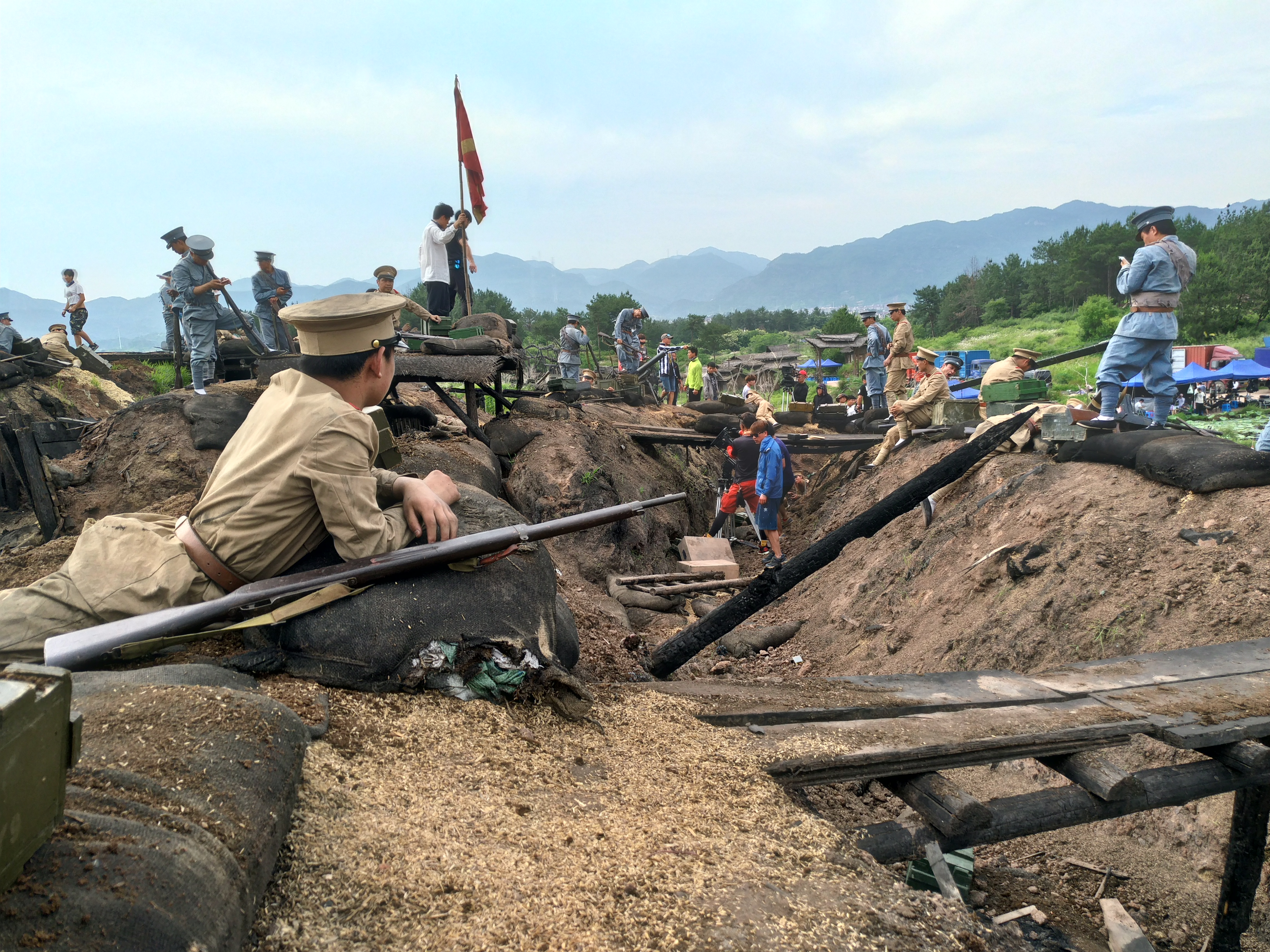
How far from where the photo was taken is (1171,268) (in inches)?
265

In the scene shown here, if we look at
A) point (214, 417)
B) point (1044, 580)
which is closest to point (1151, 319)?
point (1044, 580)

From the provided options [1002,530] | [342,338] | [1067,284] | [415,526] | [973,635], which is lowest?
[973,635]

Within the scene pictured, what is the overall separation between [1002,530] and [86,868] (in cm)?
726

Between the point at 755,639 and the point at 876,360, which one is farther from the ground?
the point at 876,360

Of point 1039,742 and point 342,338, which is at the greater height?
point 342,338

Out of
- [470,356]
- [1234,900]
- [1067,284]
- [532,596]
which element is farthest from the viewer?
[1067,284]

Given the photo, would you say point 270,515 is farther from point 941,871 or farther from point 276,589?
point 941,871

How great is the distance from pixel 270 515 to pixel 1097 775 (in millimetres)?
3152

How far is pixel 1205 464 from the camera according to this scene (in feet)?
18.6

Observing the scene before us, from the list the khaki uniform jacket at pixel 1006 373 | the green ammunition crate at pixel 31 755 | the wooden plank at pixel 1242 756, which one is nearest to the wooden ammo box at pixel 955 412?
the khaki uniform jacket at pixel 1006 373

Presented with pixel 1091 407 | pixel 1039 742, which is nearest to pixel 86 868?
pixel 1039 742

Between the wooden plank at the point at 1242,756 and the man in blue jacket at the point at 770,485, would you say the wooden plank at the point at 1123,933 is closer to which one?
the wooden plank at the point at 1242,756

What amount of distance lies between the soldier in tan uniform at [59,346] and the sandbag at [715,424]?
11.3m

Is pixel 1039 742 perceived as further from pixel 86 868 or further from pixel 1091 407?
pixel 1091 407
